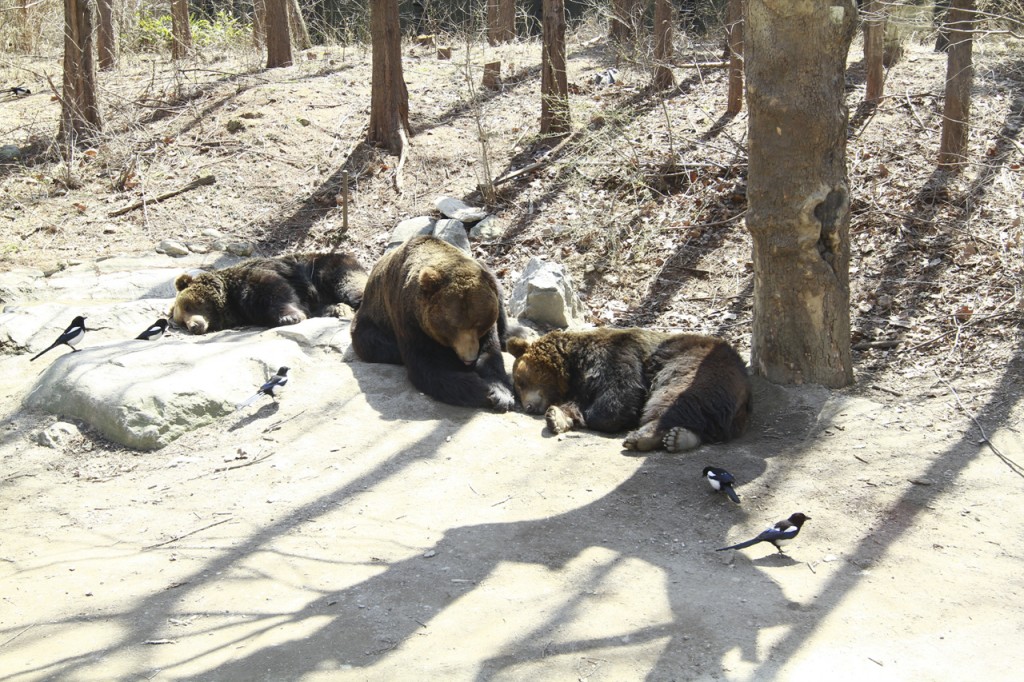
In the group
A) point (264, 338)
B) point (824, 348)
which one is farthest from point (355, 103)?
point (824, 348)

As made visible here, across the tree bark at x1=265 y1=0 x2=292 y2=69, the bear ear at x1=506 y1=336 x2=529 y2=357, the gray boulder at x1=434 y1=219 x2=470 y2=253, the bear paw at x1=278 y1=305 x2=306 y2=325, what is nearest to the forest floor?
the gray boulder at x1=434 y1=219 x2=470 y2=253

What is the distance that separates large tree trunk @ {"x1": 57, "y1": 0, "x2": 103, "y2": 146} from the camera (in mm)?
14586

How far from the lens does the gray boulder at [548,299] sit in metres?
9.80

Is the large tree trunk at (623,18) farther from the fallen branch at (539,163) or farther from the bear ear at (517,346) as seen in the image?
the bear ear at (517,346)

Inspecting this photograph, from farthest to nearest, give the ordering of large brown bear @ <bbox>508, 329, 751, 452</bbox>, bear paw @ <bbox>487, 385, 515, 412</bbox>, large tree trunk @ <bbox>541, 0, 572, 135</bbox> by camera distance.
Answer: large tree trunk @ <bbox>541, 0, 572, 135</bbox>, bear paw @ <bbox>487, 385, 515, 412</bbox>, large brown bear @ <bbox>508, 329, 751, 452</bbox>

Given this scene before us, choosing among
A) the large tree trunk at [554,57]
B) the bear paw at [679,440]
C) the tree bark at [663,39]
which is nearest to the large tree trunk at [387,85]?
the large tree trunk at [554,57]

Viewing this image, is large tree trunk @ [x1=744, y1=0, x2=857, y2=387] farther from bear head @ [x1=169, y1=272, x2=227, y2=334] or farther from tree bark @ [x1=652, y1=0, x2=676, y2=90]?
tree bark @ [x1=652, y1=0, x2=676, y2=90]

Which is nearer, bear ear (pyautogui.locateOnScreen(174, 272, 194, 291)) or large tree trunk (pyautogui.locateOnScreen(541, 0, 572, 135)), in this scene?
bear ear (pyautogui.locateOnScreen(174, 272, 194, 291))

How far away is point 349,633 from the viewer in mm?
4328

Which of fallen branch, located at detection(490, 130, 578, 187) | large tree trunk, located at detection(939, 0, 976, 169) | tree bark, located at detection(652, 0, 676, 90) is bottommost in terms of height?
fallen branch, located at detection(490, 130, 578, 187)

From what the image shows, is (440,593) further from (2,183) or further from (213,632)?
(2,183)

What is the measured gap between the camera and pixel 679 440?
6688mm

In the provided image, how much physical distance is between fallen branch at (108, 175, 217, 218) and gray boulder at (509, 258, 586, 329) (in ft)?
23.0

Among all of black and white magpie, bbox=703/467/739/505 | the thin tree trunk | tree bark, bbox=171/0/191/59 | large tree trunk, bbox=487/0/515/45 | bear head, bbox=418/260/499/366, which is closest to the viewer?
black and white magpie, bbox=703/467/739/505
